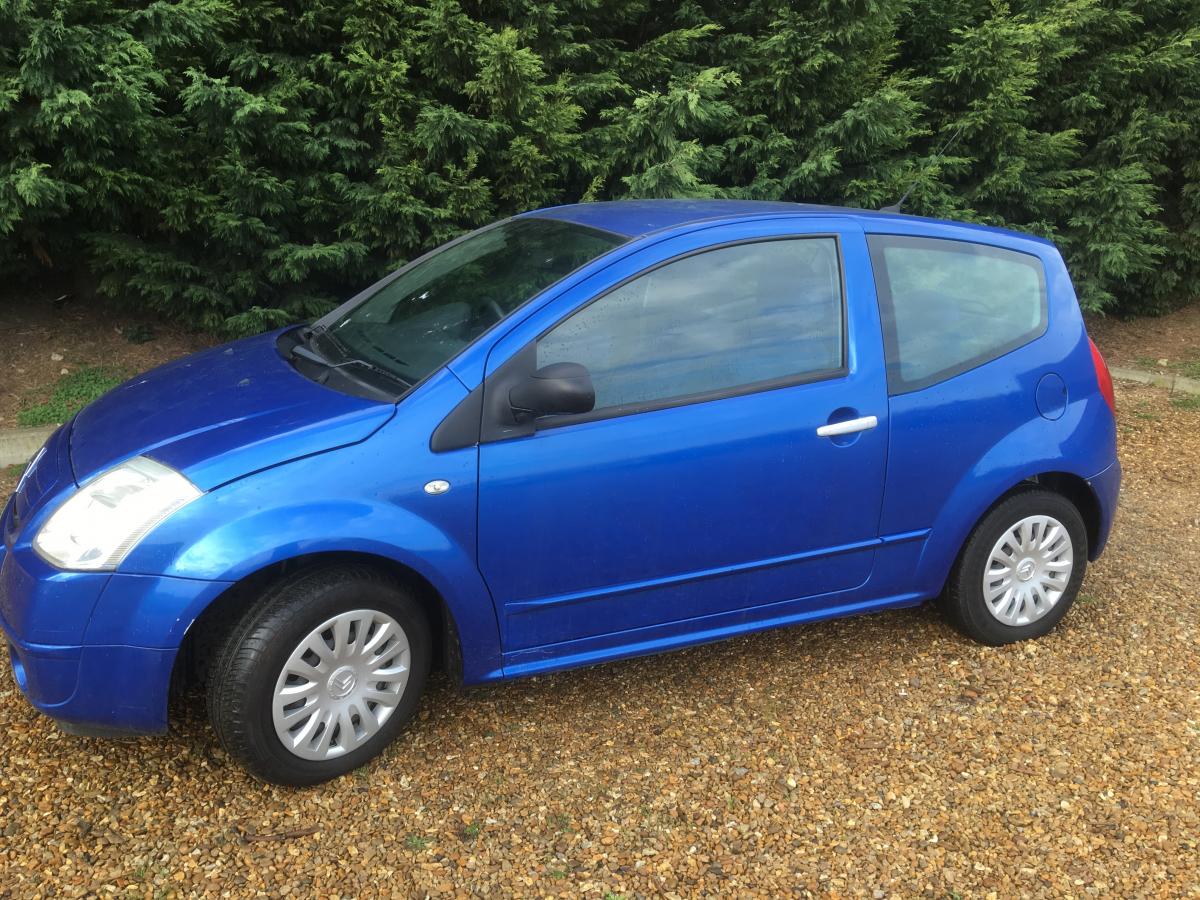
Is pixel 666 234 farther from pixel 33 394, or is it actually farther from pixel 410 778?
pixel 33 394

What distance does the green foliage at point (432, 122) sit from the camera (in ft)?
18.6

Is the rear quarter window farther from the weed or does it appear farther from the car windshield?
the weed

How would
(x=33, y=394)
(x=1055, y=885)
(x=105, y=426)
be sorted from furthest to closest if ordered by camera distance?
(x=33, y=394) < (x=105, y=426) < (x=1055, y=885)

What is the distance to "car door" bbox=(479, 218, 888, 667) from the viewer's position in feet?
10.0

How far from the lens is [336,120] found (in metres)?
6.45

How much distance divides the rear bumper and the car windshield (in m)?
2.14

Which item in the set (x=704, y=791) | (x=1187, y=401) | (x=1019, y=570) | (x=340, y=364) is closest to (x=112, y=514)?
(x=340, y=364)

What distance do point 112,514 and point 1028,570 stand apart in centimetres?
320

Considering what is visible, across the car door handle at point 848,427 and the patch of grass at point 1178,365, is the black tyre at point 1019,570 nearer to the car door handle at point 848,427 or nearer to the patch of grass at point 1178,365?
the car door handle at point 848,427

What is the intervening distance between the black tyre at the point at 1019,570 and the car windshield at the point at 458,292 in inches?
70.7

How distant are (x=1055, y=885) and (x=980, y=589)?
1.34 m

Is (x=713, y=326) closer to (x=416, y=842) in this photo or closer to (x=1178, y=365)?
(x=416, y=842)

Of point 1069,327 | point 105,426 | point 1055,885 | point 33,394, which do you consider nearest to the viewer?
point 1055,885

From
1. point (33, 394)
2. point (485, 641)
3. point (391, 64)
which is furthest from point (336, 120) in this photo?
point (485, 641)
